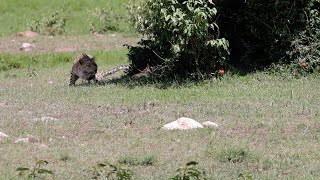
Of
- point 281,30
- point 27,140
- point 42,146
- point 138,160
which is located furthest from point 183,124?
point 281,30

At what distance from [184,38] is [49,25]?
13.7 m

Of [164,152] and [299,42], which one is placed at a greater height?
[299,42]

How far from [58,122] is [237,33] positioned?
239 inches

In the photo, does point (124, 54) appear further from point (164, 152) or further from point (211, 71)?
point (164, 152)

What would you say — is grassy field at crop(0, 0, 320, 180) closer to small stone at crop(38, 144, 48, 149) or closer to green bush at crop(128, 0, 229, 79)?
small stone at crop(38, 144, 48, 149)

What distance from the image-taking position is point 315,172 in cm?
720

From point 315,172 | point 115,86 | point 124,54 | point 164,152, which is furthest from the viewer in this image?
point 124,54


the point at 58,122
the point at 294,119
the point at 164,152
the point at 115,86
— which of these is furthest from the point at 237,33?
the point at 164,152

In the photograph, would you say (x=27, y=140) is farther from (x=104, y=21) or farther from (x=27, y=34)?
(x=104, y=21)

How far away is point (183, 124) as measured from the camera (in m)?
9.30

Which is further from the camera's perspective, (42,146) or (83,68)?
(83,68)

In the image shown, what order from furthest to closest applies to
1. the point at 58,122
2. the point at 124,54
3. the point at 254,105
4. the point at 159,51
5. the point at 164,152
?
the point at 124,54
the point at 159,51
the point at 254,105
the point at 58,122
the point at 164,152

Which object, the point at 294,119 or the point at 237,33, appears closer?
the point at 294,119

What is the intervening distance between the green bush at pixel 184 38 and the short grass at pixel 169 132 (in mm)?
580
